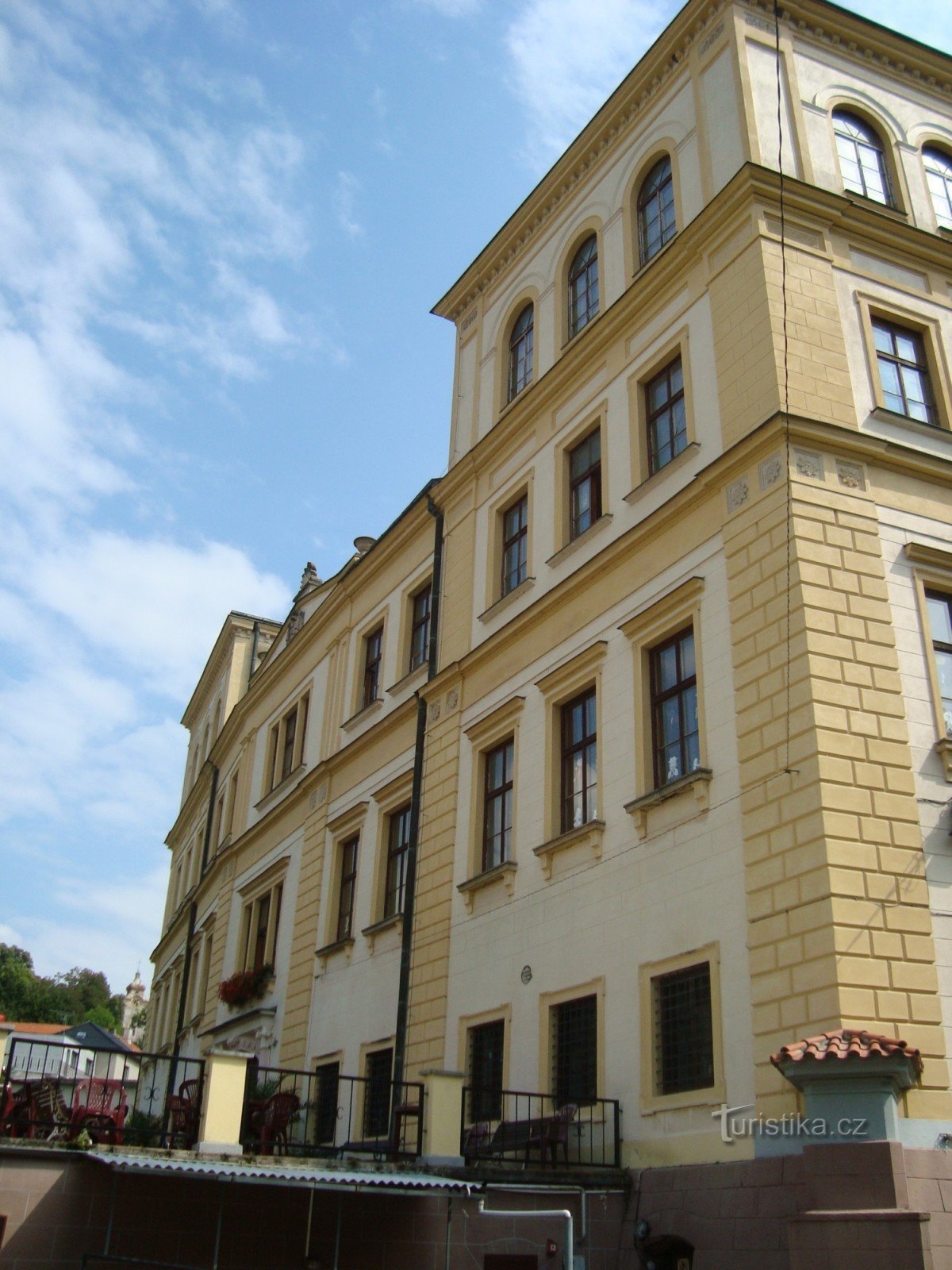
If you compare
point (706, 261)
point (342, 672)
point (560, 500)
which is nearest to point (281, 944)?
point (342, 672)

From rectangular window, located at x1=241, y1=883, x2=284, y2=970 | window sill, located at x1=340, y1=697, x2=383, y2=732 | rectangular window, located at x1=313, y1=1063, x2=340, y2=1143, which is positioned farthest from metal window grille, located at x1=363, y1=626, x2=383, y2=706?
rectangular window, located at x1=313, y1=1063, x2=340, y2=1143

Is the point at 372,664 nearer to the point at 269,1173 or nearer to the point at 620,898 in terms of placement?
the point at 620,898

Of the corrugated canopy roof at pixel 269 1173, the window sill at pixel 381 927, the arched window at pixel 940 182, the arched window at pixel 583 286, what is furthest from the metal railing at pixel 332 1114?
the arched window at pixel 940 182

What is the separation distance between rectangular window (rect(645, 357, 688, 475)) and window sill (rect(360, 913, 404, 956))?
8.19 metres

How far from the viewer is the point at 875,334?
15.7 metres

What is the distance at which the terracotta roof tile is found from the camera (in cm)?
1005

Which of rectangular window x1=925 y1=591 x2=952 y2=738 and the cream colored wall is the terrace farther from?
rectangular window x1=925 y1=591 x2=952 y2=738

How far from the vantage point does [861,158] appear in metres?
17.5

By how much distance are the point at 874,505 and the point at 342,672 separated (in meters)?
14.1

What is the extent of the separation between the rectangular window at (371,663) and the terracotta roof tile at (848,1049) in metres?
14.3

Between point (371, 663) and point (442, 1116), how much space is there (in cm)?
1256

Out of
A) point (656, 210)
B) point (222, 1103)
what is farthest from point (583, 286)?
point (222, 1103)

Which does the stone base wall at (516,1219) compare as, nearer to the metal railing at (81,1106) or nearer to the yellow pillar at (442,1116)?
the yellow pillar at (442,1116)

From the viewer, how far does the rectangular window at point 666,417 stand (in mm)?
16188
